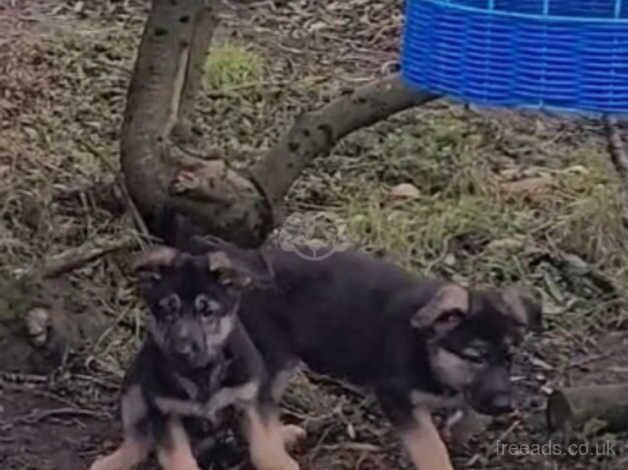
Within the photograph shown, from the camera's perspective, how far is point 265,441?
15.0 ft

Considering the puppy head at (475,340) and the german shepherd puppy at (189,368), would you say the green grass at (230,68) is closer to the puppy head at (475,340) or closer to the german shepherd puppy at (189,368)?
the german shepherd puppy at (189,368)

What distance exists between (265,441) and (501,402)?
0.61 metres

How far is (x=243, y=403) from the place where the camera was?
179 inches

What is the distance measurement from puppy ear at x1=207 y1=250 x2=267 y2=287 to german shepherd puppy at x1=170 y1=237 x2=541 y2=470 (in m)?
0.01

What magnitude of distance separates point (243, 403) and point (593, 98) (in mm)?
1344

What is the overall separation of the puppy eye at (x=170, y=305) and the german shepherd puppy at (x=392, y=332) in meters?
0.24

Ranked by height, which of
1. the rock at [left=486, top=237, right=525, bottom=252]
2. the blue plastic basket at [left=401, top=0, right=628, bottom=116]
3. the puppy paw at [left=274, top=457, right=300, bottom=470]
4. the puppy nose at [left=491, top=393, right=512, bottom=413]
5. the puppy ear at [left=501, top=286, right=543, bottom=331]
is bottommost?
the rock at [left=486, top=237, right=525, bottom=252]

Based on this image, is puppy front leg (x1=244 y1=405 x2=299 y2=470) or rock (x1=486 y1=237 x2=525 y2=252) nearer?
puppy front leg (x1=244 y1=405 x2=299 y2=470)

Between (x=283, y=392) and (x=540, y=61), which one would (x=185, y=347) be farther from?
(x=540, y=61)

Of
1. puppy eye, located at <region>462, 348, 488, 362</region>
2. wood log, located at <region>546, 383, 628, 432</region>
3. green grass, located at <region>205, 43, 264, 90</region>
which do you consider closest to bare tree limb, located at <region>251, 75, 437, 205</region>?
wood log, located at <region>546, 383, 628, 432</region>

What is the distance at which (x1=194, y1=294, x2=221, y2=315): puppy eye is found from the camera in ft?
14.3

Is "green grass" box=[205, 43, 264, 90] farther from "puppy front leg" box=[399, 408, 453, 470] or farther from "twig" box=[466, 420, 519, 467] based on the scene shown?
"puppy front leg" box=[399, 408, 453, 470]

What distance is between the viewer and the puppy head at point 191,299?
4.35 metres

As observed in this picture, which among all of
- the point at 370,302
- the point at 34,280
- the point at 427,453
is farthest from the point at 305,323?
the point at 34,280
